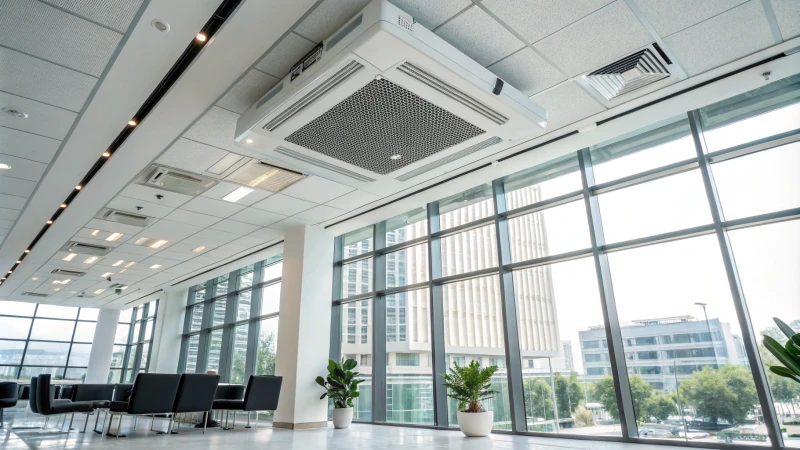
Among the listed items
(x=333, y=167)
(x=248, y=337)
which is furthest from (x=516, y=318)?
(x=248, y=337)

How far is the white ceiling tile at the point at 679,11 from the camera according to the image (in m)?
3.16

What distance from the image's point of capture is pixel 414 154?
4.12 m

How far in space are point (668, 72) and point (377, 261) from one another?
5.15 m

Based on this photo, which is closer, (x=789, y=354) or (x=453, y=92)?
(x=453, y=92)

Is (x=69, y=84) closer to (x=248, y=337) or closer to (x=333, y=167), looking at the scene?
(x=333, y=167)

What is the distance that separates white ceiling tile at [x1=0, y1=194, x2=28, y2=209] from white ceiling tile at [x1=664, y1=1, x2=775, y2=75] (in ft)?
25.8

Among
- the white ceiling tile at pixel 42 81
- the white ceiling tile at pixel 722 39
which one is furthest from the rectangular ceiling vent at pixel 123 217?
the white ceiling tile at pixel 722 39

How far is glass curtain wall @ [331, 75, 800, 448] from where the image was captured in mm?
4293

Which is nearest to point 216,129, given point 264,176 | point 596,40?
point 264,176

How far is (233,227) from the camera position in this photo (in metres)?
7.64

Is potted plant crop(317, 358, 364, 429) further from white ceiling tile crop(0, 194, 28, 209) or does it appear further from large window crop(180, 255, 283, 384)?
white ceiling tile crop(0, 194, 28, 209)

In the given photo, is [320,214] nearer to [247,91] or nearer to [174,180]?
[174,180]

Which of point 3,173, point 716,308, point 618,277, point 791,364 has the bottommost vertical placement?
point 791,364

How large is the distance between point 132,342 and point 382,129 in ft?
51.8
